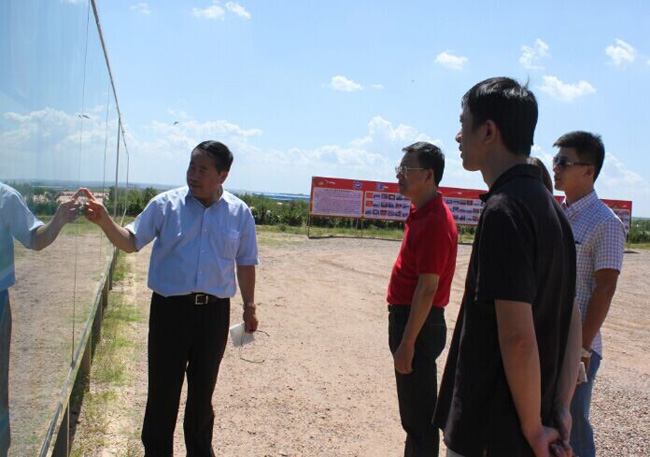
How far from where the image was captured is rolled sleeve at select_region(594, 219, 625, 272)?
303 cm

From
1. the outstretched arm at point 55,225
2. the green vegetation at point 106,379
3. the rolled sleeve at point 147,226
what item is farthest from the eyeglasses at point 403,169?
the green vegetation at point 106,379

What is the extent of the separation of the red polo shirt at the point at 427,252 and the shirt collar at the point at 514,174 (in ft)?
4.48

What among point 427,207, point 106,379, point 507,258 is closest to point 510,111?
point 507,258

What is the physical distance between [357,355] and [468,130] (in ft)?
16.8

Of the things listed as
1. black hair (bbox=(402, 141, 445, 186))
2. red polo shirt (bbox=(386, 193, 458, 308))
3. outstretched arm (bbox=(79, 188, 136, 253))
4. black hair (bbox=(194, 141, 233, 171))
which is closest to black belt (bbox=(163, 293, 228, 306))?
outstretched arm (bbox=(79, 188, 136, 253))

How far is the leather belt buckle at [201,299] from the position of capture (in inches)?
139

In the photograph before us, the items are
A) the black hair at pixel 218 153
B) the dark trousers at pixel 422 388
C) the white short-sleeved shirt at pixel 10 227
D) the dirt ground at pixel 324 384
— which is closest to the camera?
the white short-sleeved shirt at pixel 10 227

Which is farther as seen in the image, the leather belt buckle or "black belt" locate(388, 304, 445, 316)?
the leather belt buckle

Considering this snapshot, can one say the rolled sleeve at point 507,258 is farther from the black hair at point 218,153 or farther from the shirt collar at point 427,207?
the black hair at point 218,153

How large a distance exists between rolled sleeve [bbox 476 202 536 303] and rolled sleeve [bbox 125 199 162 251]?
2323 mm

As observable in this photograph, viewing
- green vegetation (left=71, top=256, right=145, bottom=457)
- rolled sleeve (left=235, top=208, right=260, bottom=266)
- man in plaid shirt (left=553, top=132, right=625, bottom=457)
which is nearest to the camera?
man in plaid shirt (left=553, top=132, right=625, bottom=457)

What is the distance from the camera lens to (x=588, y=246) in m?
3.12

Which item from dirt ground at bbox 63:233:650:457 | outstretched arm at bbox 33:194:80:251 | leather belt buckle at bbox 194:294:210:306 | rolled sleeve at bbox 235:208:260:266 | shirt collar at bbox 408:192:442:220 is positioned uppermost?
shirt collar at bbox 408:192:442:220

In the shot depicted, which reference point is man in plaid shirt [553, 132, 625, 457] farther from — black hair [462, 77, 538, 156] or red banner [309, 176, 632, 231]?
red banner [309, 176, 632, 231]
